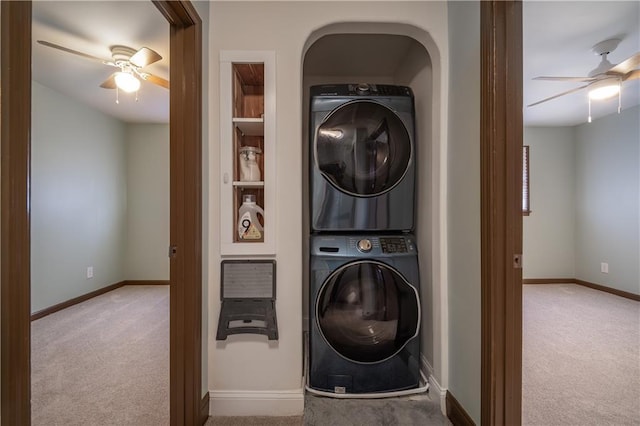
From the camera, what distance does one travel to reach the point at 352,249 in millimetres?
1727

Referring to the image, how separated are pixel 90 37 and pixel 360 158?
7.36 ft

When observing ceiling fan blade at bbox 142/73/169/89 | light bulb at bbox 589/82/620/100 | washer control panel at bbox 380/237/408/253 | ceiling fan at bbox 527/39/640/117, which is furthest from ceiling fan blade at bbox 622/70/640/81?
ceiling fan blade at bbox 142/73/169/89

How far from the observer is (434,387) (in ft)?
5.52

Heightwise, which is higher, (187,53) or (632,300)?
(187,53)

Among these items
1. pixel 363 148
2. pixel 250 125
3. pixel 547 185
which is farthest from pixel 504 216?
pixel 547 185

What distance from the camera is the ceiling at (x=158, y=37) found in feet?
6.55

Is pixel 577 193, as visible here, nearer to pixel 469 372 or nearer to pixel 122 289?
pixel 469 372

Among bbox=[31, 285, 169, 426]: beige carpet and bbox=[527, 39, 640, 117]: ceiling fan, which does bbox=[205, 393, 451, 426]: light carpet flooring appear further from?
bbox=[527, 39, 640, 117]: ceiling fan

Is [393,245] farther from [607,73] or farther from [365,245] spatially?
[607,73]

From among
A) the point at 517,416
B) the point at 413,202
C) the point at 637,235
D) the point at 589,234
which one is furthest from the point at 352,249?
the point at 589,234

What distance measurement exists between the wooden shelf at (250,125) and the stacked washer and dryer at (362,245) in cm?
30

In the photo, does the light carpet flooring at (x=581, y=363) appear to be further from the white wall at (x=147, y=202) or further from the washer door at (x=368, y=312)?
the white wall at (x=147, y=202)

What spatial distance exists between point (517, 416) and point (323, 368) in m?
0.92

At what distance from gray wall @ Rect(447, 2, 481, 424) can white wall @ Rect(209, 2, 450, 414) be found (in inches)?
4.9
